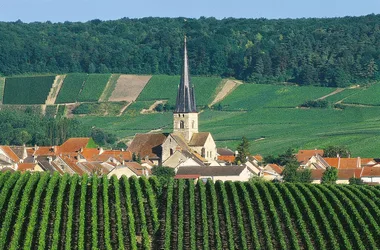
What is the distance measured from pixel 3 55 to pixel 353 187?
341ft

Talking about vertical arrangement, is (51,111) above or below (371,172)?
below

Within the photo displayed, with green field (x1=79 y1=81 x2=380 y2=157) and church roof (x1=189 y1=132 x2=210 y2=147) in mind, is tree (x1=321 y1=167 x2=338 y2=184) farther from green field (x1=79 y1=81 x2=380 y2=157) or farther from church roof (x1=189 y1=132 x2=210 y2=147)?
green field (x1=79 y1=81 x2=380 y2=157)

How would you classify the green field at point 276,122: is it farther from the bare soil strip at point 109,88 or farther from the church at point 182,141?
the church at point 182,141

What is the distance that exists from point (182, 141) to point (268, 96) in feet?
135

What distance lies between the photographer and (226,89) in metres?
139

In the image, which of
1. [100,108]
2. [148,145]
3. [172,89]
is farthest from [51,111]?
[148,145]

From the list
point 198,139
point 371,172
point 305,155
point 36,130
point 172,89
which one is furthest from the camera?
point 172,89

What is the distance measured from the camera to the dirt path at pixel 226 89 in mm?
134500

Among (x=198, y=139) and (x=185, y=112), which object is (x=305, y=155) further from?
(x=185, y=112)

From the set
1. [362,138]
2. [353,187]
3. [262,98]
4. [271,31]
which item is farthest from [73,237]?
[271,31]

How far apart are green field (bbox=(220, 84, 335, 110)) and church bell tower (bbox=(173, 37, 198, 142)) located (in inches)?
1293

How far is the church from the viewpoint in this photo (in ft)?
301

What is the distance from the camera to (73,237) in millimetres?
41344

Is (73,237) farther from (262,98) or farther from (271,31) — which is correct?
(271,31)
